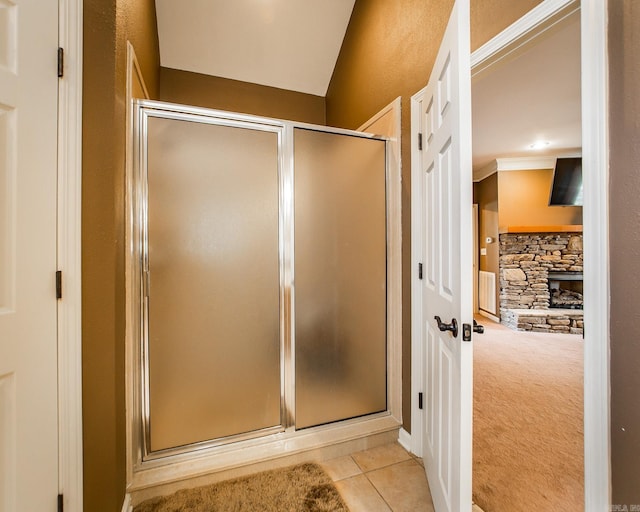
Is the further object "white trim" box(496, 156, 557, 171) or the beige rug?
"white trim" box(496, 156, 557, 171)

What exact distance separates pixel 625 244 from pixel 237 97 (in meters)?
3.06

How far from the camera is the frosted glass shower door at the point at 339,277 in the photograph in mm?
1831

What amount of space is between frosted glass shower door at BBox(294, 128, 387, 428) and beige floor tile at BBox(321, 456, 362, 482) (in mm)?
218

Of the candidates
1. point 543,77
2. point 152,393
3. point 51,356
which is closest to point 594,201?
point 51,356

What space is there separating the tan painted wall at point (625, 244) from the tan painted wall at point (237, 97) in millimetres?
2620

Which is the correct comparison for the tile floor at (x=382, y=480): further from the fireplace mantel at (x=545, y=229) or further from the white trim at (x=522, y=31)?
the fireplace mantel at (x=545, y=229)

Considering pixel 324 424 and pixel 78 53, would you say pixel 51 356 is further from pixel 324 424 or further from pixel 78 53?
pixel 324 424

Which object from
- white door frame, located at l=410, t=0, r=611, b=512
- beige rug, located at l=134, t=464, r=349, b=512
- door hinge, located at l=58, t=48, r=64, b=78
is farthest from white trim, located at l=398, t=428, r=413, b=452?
door hinge, located at l=58, t=48, r=64, b=78

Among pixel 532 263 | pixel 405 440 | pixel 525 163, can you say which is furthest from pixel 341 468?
pixel 525 163

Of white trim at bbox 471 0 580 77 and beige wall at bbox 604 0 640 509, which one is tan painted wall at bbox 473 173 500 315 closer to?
white trim at bbox 471 0 580 77

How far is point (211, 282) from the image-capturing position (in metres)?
1.65

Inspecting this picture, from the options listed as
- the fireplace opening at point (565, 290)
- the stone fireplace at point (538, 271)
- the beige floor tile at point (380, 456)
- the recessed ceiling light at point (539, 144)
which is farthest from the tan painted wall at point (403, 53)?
the fireplace opening at point (565, 290)

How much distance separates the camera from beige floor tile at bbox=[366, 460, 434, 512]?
57.6 inches

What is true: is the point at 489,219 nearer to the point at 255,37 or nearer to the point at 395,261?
the point at 395,261
